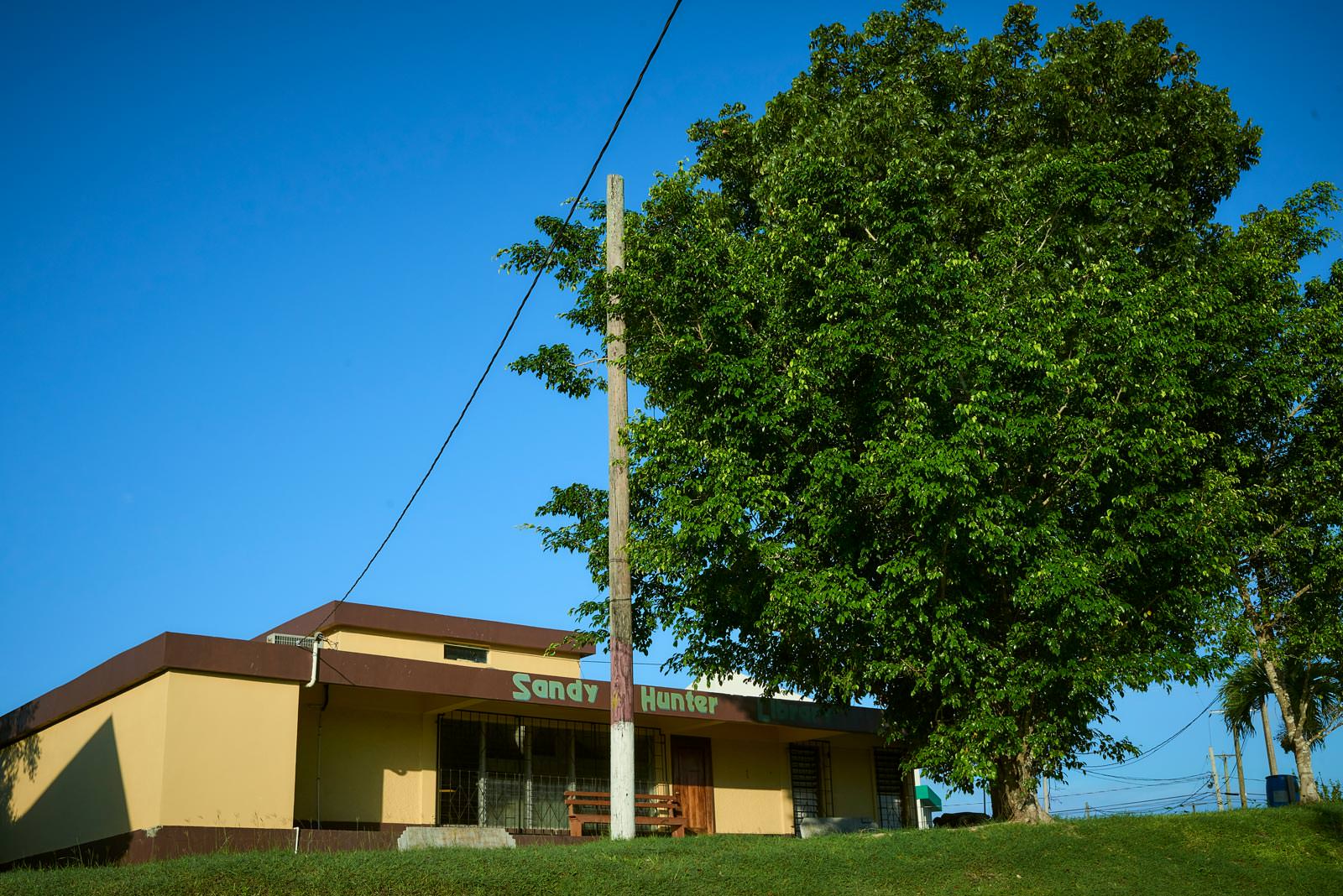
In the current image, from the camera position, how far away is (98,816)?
18703 mm

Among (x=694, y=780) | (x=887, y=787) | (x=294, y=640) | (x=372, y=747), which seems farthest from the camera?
(x=887, y=787)

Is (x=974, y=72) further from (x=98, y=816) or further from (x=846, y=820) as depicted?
(x=98, y=816)

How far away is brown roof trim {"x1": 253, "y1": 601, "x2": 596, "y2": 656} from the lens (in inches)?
958

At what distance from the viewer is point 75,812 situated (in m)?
19.6

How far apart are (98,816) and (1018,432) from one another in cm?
1563

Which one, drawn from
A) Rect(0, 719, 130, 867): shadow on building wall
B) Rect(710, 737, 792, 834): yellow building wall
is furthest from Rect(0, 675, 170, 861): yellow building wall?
Rect(710, 737, 792, 834): yellow building wall

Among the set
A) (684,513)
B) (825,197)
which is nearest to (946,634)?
(684,513)

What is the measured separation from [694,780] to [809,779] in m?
4.05

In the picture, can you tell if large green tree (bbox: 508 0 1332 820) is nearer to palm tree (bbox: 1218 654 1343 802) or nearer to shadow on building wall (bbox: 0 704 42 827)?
palm tree (bbox: 1218 654 1343 802)

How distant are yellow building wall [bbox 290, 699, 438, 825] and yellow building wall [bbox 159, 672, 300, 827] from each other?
2752mm

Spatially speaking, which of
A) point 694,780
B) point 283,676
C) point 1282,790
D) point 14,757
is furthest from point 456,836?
point 1282,790

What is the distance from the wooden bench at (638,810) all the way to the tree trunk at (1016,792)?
679 cm

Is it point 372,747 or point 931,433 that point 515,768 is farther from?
point 931,433

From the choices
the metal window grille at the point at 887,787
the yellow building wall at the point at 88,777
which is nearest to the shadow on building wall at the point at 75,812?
the yellow building wall at the point at 88,777
